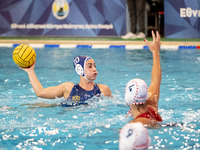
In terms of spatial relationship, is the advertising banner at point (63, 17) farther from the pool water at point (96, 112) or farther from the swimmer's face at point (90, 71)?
the swimmer's face at point (90, 71)

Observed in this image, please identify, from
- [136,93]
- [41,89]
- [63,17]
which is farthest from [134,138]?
[63,17]

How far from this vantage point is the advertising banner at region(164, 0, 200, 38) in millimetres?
12007

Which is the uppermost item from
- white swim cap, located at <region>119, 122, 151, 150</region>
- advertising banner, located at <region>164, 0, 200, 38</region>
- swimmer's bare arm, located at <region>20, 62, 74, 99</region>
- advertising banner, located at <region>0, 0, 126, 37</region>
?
advertising banner, located at <region>0, 0, 126, 37</region>

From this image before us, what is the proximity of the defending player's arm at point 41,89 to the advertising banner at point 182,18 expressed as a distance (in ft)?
25.2

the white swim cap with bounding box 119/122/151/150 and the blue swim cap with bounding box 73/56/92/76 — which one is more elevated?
the blue swim cap with bounding box 73/56/92/76

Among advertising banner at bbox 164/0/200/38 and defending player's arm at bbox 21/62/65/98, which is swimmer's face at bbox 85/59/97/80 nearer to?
defending player's arm at bbox 21/62/65/98

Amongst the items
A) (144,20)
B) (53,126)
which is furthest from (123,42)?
(53,126)

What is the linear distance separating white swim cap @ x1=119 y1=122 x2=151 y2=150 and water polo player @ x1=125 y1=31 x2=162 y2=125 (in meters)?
1.22

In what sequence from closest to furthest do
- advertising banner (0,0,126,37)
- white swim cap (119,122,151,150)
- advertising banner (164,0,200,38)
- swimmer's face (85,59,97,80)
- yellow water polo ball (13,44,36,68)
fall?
white swim cap (119,122,151,150) < yellow water polo ball (13,44,36,68) < swimmer's face (85,59,97,80) < advertising banner (164,0,200,38) < advertising banner (0,0,126,37)

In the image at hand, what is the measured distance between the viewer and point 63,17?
1324 cm

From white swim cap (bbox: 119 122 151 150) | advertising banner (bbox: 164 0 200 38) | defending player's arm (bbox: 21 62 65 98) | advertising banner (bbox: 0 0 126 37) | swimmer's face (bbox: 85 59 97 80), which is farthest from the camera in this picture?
advertising banner (bbox: 0 0 126 37)

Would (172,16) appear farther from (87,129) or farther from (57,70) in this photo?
(87,129)

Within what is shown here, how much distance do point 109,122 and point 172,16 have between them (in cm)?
823

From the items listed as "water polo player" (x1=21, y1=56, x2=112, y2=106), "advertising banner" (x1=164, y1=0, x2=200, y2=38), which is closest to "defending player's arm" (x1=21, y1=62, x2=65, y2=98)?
"water polo player" (x1=21, y1=56, x2=112, y2=106)
